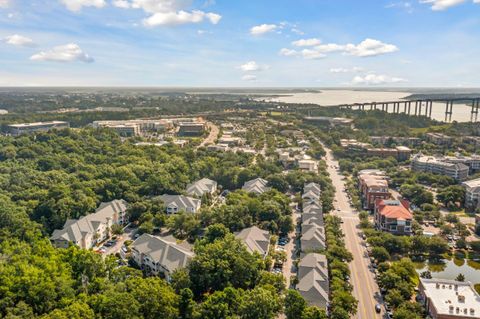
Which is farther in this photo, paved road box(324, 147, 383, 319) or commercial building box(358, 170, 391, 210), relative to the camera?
commercial building box(358, 170, 391, 210)

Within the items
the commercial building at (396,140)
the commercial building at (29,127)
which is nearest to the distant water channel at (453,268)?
the commercial building at (396,140)

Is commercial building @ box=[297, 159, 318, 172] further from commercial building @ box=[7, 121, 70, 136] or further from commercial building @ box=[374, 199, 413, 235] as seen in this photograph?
commercial building @ box=[7, 121, 70, 136]

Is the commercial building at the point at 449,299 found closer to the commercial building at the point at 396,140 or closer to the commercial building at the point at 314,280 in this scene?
the commercial building at the point at 314,280

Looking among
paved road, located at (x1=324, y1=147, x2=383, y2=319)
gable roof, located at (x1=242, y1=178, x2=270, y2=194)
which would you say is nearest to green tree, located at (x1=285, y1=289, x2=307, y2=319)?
paved road, located at (x1=324, y1=147, x2=383, y2=319)

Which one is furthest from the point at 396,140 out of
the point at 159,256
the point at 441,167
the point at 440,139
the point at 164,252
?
the point at 159,256

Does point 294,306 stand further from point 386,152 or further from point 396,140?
point 396,140

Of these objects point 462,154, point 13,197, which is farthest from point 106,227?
point 462,154

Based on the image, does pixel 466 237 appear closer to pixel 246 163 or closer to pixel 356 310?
pixel 356 310
